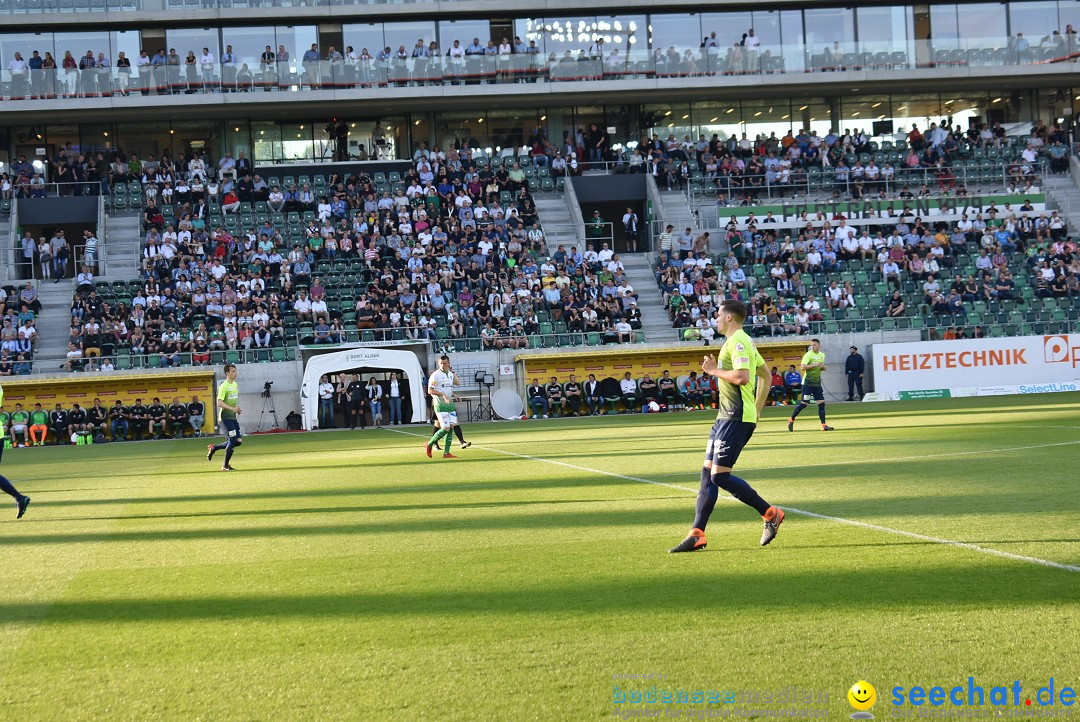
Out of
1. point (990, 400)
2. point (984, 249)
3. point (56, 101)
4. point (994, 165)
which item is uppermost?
point (56, 101)

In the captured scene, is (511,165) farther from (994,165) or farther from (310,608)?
(310,608)

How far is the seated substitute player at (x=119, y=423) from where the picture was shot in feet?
125

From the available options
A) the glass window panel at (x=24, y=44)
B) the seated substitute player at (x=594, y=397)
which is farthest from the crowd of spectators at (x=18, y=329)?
the seated substitute player at (x=594, y=397)

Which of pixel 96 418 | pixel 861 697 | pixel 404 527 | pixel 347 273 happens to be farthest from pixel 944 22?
pixel 861 697

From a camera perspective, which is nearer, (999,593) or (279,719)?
(279,719)

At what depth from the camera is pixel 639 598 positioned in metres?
7.80

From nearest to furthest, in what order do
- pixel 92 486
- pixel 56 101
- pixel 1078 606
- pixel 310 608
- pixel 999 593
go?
pixel 1078 606, pixel 999 593, pixel 310 608, pixel 92 486, pixel 56 101

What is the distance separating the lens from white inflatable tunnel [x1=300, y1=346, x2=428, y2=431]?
38.2m

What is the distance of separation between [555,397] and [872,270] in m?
14.6

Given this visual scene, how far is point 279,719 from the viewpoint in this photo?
5434 mm

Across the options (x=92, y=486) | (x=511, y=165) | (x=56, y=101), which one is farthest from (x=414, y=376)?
(x=56, y=101)

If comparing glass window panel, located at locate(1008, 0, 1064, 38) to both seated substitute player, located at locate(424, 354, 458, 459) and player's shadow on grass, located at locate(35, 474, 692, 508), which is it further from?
player's shadow on grass, located at locate(35, 474, 692, 508)

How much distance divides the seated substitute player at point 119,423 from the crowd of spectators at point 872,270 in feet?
63.3

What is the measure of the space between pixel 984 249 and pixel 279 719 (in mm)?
45033
